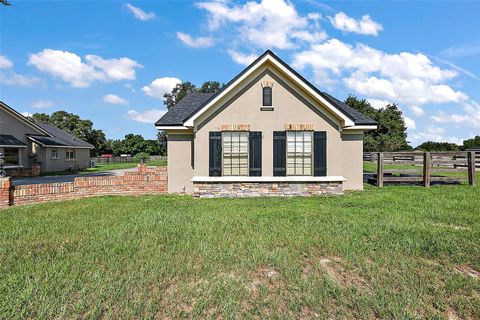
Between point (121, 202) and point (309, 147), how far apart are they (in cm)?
755

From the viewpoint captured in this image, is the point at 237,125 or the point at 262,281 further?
the point at 237,125

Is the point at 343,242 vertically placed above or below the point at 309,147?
below

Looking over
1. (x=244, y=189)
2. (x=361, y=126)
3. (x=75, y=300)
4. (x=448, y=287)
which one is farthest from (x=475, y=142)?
(x=75, y=300)

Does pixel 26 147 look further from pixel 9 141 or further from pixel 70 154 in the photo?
pixel 70 154

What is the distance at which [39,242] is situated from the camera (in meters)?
5.43

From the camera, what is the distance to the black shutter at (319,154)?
425 inches

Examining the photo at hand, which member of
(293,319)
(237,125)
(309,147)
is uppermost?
(237,125)

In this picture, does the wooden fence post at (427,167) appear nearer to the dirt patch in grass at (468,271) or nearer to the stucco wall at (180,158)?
the dirt patch in grass at (468,271)

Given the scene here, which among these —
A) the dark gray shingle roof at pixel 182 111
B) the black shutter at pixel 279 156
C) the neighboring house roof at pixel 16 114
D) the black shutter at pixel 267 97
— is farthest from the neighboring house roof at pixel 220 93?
the neighboring house roof at pixel 16 114

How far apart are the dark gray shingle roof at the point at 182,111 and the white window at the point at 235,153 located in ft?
5.78

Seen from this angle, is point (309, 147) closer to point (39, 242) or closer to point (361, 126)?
point (361, 126)

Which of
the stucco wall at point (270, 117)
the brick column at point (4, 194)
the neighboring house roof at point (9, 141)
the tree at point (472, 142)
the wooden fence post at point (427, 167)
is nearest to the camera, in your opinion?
the brick column at point (4, 194)

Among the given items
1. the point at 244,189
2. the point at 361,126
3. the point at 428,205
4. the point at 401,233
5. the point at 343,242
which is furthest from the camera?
the point at 361,126

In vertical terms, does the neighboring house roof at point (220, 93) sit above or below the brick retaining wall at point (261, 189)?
above
